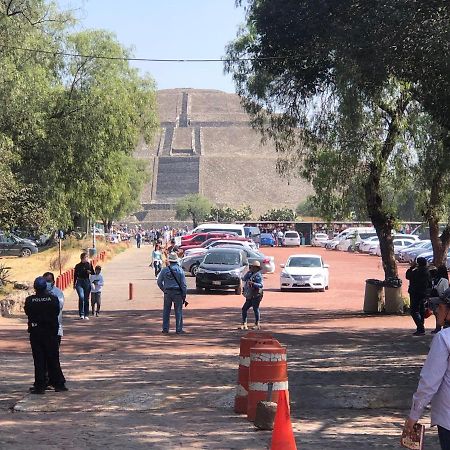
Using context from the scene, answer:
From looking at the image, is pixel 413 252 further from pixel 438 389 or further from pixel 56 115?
pixel 438 389

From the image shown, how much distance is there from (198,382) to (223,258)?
2011 centimetres

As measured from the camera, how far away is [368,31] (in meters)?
14.2

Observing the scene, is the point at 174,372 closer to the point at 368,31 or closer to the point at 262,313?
the point at 368,31

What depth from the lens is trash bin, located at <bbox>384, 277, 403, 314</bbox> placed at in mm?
24422

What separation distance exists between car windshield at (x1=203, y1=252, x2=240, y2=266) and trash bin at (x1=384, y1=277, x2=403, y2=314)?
29.1 feet

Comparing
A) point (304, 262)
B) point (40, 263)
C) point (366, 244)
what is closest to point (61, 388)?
point (304, 262)

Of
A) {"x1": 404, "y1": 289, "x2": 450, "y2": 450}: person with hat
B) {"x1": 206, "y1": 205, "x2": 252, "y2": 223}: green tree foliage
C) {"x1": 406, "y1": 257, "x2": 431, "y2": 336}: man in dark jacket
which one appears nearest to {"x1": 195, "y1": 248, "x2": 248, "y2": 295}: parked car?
{"x1": 406, "y1": 257, "x2": 431, "y2": 336}: man in dark jacket

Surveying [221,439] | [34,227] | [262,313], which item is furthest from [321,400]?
[34,227]

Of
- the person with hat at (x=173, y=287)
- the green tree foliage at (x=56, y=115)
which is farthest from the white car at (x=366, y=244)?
the person with hat at (x=173, y=287)

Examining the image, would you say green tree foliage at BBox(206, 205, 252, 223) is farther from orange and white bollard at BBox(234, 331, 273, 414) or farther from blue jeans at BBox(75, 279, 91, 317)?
orange and white bollard at BBox(234, 331, 273, 414)

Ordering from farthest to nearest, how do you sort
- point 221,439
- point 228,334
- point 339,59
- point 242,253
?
point 242,253
point 228,334
point 339,59
point 221,439

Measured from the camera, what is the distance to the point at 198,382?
1289 cm

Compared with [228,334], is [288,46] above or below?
above

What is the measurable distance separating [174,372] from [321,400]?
124 inches
